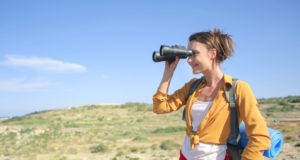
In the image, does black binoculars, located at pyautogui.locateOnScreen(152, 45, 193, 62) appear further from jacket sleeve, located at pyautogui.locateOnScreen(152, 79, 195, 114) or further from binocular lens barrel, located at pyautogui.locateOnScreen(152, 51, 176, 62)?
jacket sleeve, located at pyautogui.locateOnScreen(152, 79, 195, 114)

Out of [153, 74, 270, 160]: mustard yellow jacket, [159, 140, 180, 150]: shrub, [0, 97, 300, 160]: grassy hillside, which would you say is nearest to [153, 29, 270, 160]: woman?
[153, 74, 270, 160]: mustard yellow jacket

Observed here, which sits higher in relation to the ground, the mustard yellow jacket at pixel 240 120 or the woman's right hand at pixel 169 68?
the woman's right hand at pixel 169 68

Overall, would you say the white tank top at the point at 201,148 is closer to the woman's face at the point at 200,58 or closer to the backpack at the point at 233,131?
the backpack at the point at 233,131

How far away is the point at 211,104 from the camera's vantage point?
217 centimetres

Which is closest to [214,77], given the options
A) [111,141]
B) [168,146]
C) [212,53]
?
[212,53]

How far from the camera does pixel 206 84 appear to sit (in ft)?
7.79

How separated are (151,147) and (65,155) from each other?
3.53 meters

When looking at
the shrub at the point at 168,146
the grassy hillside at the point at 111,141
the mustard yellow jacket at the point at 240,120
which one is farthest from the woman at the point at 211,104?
the shrub at the point at 168,146

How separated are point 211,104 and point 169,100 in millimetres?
376

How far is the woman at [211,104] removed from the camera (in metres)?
1.95

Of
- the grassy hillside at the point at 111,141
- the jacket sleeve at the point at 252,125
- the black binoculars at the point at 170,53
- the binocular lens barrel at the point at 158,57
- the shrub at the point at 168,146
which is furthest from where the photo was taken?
the shrub at the point at 168,146

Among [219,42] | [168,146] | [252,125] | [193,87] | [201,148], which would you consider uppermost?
[219,42]

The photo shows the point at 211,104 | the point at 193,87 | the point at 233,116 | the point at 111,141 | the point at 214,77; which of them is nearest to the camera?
the point at 233,116

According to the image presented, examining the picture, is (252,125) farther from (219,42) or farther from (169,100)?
(169,100)
